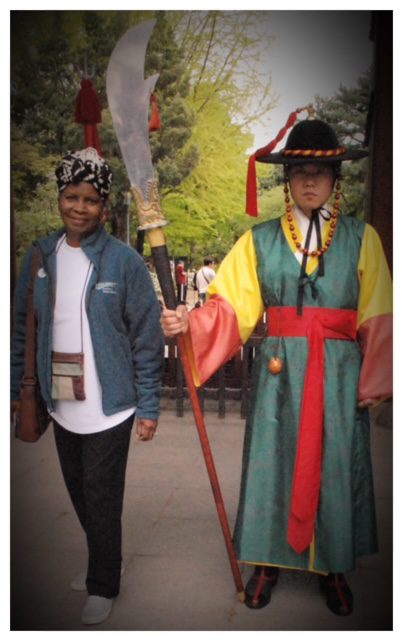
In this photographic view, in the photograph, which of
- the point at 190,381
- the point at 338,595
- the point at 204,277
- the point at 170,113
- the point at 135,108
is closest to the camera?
the point at 135,108

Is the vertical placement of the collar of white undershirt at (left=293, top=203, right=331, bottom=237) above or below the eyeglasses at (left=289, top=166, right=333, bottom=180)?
below

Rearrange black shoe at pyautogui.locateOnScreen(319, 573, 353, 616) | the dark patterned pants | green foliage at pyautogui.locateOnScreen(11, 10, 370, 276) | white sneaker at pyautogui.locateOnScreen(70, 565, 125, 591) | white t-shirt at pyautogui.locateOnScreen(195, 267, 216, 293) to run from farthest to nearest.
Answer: white t-shirt at pyautogui.locateOnScreen(195, 267, 216, 293), green foliage at pyautogui.locateOnScreen(11, 10, 370, 276), white sneaker at pyautogui.locateOnScreen(70, 565, 125, 591), black shoe at pyautogui.locateOnScreen(319, 573, 353, 616), the dark patterned pants

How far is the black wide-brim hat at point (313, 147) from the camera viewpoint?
2.43 m

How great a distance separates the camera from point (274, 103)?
9430 millimetres

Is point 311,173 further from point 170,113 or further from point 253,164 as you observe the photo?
point 170,113

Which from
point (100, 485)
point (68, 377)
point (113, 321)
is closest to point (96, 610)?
point (100, 485)

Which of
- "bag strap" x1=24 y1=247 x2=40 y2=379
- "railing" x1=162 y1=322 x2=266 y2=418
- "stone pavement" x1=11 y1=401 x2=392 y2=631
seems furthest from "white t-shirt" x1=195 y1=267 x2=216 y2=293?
"bag strap" x1=24 y1=247 x2=40 y2=379

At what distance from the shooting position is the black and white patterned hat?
2312mm

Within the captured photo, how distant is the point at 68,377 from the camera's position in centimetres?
239

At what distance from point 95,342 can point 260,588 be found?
1255 millimetres

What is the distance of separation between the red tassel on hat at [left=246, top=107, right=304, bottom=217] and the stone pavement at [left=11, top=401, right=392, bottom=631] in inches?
66.0

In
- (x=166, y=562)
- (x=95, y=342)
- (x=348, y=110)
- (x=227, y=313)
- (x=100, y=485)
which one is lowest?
(x=166, y=562)

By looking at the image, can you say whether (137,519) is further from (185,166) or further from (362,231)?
(185,166)

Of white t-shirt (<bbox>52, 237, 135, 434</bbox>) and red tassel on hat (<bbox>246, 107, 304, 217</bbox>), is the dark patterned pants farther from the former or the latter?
red tassel on hat (<bbox>246, 107, 304, 217</bbox>)
